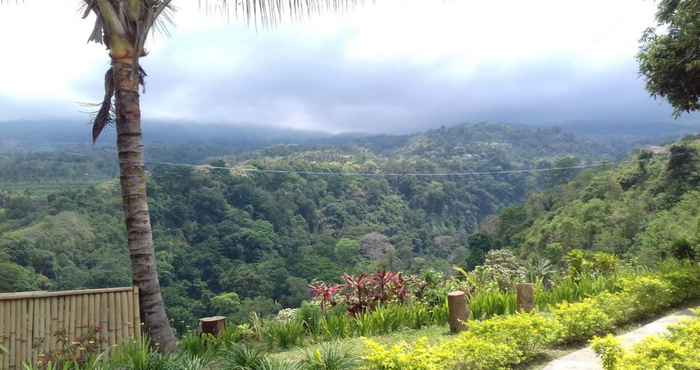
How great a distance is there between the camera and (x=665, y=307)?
527 centimetres

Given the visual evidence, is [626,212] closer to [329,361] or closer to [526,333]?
[526,333]

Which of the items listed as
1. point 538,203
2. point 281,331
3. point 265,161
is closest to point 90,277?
point 281,331

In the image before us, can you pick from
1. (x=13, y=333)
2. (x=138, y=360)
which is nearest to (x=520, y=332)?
(x=138, y=360)

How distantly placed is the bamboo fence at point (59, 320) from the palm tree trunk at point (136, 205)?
112mm

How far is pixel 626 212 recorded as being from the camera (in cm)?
2902

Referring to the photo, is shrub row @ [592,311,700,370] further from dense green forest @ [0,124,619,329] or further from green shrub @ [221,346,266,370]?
dense green forest @ [0,124,619,329]

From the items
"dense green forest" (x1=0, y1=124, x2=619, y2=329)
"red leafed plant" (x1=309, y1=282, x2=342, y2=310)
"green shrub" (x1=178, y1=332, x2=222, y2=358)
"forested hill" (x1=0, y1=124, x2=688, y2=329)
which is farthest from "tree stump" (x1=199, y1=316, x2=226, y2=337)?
"forested hill" (x1=0, y1=124, x2=688, y2=329)

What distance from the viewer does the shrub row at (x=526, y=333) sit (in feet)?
10.9

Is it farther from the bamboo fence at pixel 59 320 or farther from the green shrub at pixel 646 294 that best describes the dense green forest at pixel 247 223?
the green shrub at pixel 646 294

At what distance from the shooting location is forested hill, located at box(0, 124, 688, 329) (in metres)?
30.0

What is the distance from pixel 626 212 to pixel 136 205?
96.7 feet

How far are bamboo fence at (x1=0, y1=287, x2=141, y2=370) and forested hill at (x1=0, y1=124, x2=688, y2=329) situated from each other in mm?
12476

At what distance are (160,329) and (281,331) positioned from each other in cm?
117

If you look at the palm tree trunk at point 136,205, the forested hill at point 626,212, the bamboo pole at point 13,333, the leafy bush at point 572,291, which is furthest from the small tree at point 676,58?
the forested hill at point 626,212
